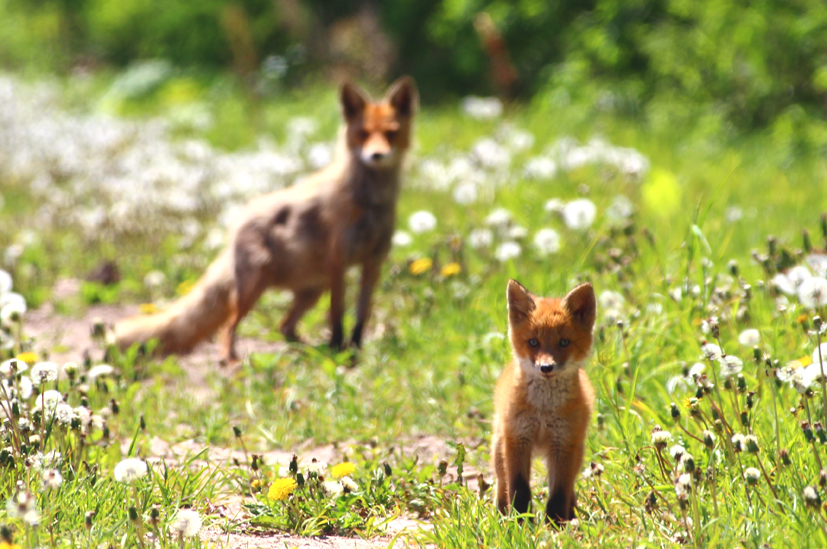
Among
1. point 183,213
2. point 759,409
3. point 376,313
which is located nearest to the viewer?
point 759,409

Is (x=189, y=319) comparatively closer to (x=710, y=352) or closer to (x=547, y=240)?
(x=547, y=240)

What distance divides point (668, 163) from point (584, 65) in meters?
2.98

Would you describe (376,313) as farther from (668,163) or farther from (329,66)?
(329,66)

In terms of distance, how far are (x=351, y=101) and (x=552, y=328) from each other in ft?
11.8

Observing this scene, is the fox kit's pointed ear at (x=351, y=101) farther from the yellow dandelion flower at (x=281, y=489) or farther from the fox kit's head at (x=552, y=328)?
the yellow dandelion flower at (x=281, y=489)

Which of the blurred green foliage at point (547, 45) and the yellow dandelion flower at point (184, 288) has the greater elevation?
the blurred green foliage at point (547, 45)

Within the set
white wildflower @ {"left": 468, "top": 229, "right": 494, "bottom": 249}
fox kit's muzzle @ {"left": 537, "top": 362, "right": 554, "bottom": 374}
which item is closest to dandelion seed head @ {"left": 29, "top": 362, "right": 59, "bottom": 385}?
fox kit's muzzle @ {"left": 537, "top": 362, "right": 554, "bottom": 374}

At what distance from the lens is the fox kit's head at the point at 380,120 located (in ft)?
20.5

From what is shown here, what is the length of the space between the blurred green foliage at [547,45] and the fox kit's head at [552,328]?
7113mm

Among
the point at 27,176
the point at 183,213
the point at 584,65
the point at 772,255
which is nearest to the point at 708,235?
the point at 772,255

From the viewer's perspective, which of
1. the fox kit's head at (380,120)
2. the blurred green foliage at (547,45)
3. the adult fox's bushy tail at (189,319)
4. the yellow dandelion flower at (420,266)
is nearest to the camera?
the adult fox's bushy tail at (189,319)

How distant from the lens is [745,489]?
3078 millimetres

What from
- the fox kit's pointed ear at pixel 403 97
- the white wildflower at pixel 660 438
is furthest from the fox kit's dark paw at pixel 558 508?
the fox kit's pointed ear at pixel 403 97

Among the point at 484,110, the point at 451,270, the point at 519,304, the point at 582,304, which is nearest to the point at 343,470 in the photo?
the point at 519,304
